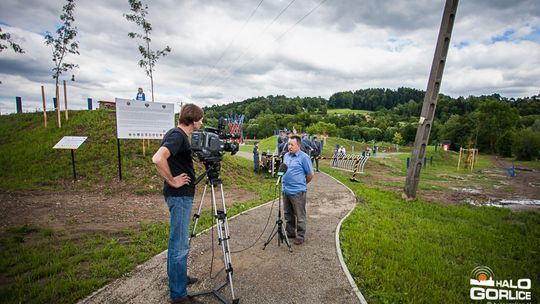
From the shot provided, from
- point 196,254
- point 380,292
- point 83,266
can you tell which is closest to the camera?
point 380,292

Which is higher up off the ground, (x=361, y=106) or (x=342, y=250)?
(x=361, y=106)

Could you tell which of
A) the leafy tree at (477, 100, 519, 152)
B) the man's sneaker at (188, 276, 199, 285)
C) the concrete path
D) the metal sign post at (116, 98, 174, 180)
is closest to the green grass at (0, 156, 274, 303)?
the concrete path

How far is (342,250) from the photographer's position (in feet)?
15.9

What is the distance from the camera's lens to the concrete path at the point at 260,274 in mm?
3434

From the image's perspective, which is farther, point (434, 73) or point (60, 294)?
point (434, 73)

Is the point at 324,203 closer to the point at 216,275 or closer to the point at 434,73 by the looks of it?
the point at 216,275

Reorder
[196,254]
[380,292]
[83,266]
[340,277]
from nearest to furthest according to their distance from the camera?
[380,292] < [340,277] < [83,266] < [196,254]

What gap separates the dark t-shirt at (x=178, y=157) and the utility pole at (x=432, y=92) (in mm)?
8105

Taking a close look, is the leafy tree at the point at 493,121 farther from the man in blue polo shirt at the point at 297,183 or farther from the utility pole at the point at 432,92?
the man in blue polo shirt at the point at 297,183

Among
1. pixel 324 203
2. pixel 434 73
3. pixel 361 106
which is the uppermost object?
pixel 361 106

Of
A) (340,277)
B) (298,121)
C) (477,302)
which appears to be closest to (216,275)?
(340,277)

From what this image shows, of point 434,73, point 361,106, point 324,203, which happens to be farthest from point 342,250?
point 361,106

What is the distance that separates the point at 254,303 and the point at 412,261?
2.99 m

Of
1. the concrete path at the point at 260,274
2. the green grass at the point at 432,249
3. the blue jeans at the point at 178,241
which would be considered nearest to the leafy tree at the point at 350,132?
the green grass at the point at 432,249
